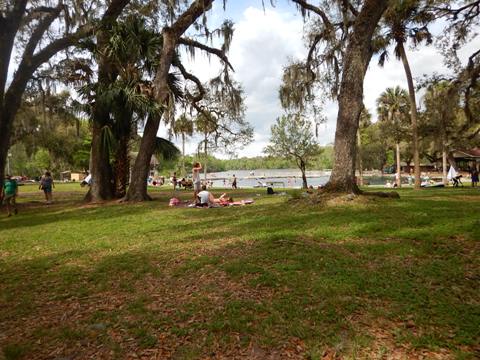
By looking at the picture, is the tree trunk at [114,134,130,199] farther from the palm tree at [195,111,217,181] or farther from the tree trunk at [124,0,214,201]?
the palm tree at [195,111,217,181]

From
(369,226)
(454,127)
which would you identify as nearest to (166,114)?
(369,226)

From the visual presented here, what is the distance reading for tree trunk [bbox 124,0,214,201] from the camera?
1190 centimetres

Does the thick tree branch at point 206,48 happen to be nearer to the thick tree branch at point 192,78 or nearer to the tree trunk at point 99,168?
the thick tree branch at point 192,78

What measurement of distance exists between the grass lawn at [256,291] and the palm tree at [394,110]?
24.7m

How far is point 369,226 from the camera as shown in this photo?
600cm

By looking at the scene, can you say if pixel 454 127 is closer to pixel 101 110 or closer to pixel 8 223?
pixel 101 110

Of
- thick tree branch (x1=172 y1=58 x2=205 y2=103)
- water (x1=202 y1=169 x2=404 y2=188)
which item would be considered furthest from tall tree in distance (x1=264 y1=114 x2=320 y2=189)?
thick tree branch (x1=172 y1=58 x2=205 y2=103)

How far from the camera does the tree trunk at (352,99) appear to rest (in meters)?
8.21

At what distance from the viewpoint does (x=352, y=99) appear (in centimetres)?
825

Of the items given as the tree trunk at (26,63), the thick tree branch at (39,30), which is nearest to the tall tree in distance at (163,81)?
the tree trunk at (26,63)

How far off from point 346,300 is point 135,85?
34.4 feet

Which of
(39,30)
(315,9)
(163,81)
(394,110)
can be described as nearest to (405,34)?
(315,9)

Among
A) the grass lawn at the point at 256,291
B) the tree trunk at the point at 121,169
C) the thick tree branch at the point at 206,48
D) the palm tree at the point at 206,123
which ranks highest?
the thick tree branch at the point at 206,48

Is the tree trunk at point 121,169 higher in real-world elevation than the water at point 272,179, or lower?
higher
